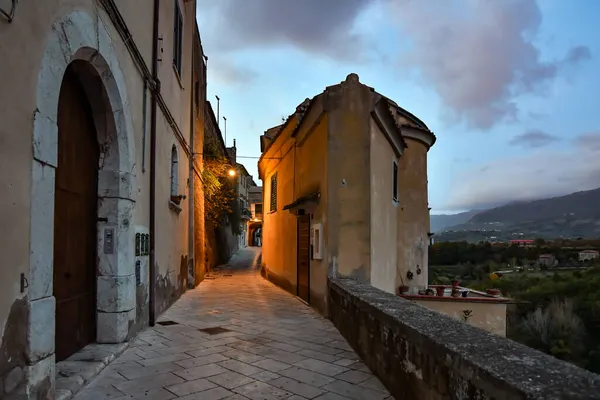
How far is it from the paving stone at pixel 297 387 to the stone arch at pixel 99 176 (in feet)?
6.31

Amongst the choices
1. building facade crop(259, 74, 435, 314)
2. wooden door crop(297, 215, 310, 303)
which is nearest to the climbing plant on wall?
building facade crop(259, 74, 435, 314)

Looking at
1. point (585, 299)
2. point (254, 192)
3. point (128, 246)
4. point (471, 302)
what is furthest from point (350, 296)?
point (254, 192)

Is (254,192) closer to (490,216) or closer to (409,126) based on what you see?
(409,126)

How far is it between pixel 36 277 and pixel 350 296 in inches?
142

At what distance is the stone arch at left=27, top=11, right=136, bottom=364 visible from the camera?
115 inches

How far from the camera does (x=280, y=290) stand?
12.0 meters

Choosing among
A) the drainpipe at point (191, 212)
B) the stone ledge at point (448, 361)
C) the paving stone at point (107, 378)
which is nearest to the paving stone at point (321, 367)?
the stone ledge at point (448, 361)

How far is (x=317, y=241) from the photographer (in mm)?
8242

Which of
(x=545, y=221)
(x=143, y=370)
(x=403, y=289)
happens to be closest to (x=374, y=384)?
(x=143, y=370)

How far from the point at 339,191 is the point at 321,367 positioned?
3.80 m

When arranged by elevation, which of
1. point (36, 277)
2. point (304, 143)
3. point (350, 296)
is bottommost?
point (350, 296)

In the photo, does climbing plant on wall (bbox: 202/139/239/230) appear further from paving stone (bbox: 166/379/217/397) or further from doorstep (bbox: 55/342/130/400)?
paving stone (bbox: 166/379/217/397)

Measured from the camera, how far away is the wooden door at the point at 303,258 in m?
9.14

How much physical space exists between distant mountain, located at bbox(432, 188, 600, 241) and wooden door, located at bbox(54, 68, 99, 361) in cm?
10700
